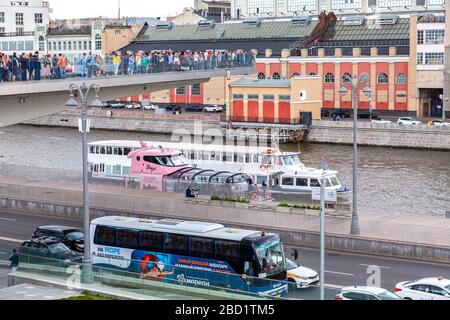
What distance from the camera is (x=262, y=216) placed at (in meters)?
30.8

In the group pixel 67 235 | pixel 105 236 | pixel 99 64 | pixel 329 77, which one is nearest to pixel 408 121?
pixel 329 77

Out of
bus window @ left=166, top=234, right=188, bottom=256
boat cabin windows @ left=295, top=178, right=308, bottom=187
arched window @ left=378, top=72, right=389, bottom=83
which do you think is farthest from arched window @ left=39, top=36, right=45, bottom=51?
bus window @ left=166, top=234, right=188, bottom=256

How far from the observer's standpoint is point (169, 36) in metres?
91.8

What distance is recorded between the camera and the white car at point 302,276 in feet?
75.3

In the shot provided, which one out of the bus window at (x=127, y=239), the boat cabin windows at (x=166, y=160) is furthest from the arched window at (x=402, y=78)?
the bus window at (x=127, y=239)

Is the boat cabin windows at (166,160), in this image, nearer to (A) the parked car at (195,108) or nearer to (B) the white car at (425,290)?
(B) the white car at (425,290)

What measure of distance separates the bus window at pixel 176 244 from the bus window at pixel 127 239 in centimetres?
93

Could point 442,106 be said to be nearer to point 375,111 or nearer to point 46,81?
point 375,111

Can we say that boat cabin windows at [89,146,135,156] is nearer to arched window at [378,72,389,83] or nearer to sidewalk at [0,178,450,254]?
sidewalk at [0,178,450,254]

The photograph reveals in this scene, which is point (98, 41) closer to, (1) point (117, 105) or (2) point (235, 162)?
(1) point (117, 105)

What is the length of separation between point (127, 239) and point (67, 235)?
3.37 meters

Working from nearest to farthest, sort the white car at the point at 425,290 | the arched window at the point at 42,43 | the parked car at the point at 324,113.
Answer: the white car at the point at 425,290 → the parked car at the point at 324,113 → the arched window at the point at 42,43

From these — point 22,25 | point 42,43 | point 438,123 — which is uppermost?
point 22,25
